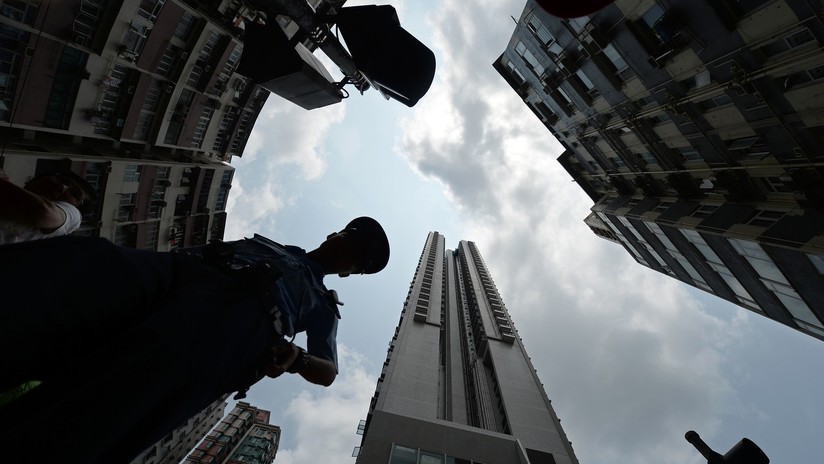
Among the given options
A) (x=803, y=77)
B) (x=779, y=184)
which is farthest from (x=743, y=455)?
(x=779, y=184)

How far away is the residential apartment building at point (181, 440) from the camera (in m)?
33.6

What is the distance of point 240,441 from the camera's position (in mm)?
58156

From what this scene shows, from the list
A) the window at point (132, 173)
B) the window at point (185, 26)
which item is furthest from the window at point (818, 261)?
the window at point (132, 173)

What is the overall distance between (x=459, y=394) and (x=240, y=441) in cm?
4789

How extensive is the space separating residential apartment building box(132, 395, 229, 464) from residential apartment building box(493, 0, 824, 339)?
4031 centimetres

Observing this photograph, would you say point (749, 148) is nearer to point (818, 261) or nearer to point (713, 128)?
point (713, 128)

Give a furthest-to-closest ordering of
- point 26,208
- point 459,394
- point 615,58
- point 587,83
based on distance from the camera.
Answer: point 459,394 < point 587,83 < point 615,58 < point 26,208

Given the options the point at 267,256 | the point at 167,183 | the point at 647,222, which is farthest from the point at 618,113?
the point at 167,183

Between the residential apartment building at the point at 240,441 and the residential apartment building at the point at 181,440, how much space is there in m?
10.4

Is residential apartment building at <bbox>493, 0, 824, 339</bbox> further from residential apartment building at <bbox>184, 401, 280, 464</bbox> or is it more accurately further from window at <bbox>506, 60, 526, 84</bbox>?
residential apartment building at <bbox>184, 401, 280, 464</bbox>

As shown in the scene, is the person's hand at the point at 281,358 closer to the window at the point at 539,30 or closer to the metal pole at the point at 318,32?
the metal pole at the point at 318,32

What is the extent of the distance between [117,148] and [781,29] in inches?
1086

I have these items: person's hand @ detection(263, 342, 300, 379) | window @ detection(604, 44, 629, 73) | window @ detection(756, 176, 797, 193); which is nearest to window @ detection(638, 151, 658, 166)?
window @ detection(604, 44, 629, 73)

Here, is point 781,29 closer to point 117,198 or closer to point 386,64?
point 386,64
